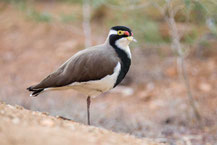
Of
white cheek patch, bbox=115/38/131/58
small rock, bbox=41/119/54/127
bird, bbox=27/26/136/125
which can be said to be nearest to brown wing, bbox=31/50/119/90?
bird, bbox=27/26/136/125

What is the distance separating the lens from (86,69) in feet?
18.0

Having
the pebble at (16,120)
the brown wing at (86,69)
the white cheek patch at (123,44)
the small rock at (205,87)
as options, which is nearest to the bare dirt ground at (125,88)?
the small rock at (205,87)

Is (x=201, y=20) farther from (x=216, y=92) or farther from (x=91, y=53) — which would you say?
(x=91, y=53)

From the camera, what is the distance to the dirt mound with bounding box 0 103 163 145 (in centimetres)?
332

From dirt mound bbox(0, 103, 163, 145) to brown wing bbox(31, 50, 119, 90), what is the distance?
0.99 metres

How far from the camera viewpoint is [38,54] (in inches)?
549

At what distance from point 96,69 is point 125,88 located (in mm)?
6101

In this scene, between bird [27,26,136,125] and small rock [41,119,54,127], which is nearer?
small rock [41,119,54,127]

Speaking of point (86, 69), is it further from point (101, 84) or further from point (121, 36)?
point (121, 36)

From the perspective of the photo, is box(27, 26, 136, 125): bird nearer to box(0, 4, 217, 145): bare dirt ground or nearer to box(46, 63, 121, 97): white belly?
box(46, 63, 121, 97): white belly

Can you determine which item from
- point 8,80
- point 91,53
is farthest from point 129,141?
point 8,80

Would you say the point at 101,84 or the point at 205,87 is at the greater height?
the point at 101,84

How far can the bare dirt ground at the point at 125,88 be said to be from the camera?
803 centimetres

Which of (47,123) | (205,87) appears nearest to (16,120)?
(47,123)
